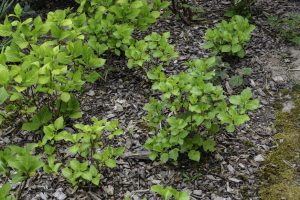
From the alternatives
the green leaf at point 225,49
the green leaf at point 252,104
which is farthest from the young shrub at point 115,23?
the green leaf at point 252,104

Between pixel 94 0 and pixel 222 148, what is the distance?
153 centimetres

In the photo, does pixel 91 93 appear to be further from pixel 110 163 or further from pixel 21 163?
pixel 21 163

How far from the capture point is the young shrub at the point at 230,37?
137 inches

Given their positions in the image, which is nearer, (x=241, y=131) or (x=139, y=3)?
(x=241, y=131)

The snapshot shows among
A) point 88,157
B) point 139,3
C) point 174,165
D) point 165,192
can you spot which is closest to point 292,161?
point 174,165

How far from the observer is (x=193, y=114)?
2.67 m

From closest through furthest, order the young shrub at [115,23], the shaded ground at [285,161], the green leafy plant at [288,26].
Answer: the shaded ground at [285,161]
the young shrub at [115,23]
the green leafy plant at [288,26]

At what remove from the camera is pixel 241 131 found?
9.91 feet

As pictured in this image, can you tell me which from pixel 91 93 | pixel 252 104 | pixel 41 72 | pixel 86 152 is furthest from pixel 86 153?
pixel 252 104

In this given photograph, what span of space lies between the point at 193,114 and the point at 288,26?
185cm

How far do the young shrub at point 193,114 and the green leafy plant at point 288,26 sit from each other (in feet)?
4.42

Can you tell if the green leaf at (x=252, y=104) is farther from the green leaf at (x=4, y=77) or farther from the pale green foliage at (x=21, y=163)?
the green leaf at (x=4, y=77)

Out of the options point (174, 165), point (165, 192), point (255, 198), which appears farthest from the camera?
point (174, 165)

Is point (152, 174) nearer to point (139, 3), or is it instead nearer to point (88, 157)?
point (88, 157)
